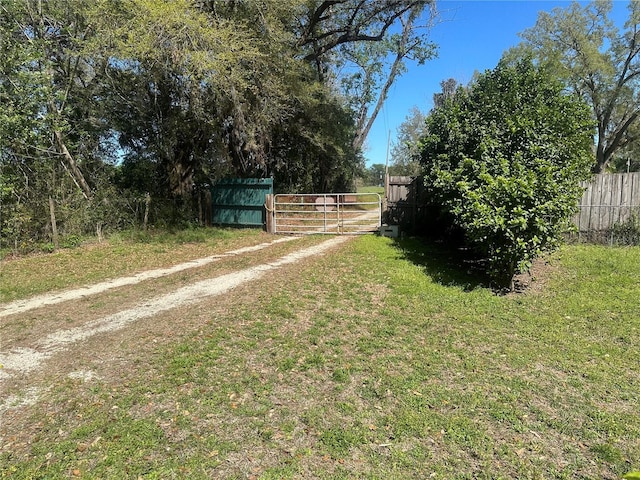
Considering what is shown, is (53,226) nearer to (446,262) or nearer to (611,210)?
(446,262)

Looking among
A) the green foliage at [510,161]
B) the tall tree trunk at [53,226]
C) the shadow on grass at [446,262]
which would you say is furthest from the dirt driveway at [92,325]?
the green foliage at [510,161]

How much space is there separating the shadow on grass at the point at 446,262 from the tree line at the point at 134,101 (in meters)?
6.01

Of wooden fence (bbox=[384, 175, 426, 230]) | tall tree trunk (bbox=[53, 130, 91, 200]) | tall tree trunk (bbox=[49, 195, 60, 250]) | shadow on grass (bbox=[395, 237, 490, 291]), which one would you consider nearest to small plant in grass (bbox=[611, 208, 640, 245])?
shadow on grass (bbox=[395, 237, 490, 291])

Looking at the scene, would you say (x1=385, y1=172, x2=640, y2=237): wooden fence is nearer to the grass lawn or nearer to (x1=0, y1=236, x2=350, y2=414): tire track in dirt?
the grass lawn

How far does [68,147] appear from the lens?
994 centimetres

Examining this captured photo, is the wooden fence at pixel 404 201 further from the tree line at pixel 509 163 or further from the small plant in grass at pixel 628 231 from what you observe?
the small plant in grass at pixel 628 231

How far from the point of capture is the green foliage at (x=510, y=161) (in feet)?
17.6

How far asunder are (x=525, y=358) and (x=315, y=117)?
1385 centimetres

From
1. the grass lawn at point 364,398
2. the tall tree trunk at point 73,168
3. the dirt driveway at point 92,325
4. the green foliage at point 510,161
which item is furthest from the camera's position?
the tall tree trunk at point 73,168

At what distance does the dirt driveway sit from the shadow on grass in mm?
2882

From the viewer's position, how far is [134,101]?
10547 mm

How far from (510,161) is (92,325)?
21.7 ft

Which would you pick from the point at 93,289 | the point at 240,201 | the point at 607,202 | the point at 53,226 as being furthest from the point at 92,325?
the point at 607,202

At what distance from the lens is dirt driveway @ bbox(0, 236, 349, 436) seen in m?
3.28
